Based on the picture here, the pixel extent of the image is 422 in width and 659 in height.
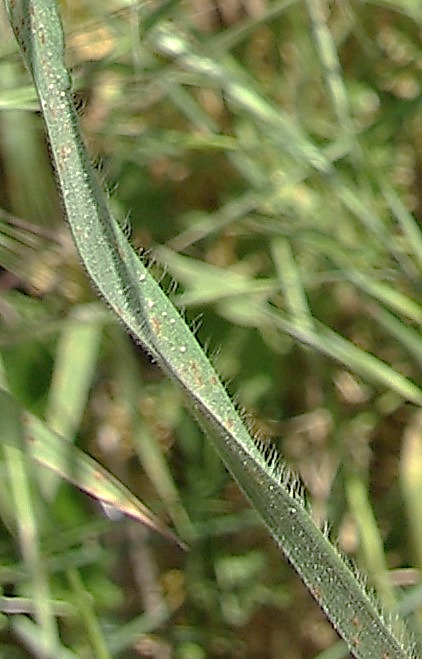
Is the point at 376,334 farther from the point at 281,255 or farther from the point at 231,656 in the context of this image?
the point at 231,656

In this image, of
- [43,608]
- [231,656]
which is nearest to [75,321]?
[43,608]

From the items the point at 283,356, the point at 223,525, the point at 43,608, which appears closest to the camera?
the point at 43,608

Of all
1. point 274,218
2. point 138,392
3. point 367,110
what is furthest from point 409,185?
point 138,392

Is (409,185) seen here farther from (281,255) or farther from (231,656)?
(231,656)

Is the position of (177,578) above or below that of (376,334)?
below

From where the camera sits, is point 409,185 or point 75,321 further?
point 409,185

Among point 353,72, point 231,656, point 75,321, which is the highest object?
point 353,72

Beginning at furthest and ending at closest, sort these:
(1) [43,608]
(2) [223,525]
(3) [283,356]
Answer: (3) [283,356] < (2) [223,525] < (1) [43,608]

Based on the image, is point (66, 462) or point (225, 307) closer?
point (66, 462)
